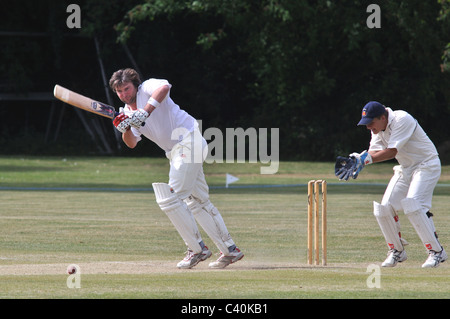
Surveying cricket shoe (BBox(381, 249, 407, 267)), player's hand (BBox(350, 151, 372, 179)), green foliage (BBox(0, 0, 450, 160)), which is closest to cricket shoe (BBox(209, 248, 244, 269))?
player's hand (BBox(350, 151, 372, 179))

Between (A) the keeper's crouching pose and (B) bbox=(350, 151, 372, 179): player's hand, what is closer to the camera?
(A) the keeper's crouching pose

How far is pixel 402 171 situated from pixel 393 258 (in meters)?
0.76

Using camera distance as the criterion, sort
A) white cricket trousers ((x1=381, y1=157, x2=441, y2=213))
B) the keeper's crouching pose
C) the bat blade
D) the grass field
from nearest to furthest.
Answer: the grass field, the keeper's crouching pose, the bat blade, white cricket trousers ((x1=381, y1=157, x2=441, y2=213))

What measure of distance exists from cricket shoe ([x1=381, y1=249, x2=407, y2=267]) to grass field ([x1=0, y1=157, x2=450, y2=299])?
69 mm

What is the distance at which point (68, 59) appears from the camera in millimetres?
33219

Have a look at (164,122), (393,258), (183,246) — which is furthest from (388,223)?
(183,246)

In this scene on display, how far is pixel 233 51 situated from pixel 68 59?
6.12 m

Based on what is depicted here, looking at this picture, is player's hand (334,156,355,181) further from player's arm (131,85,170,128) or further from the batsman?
player's arm (131,85,170,128)

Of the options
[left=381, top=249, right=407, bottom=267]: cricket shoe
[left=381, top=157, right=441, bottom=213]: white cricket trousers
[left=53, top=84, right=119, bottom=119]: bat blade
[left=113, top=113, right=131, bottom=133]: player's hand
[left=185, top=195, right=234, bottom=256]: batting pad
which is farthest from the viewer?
[left=381, top=249, right=407, bottom=267]: cricket shoe

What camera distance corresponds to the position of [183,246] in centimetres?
977

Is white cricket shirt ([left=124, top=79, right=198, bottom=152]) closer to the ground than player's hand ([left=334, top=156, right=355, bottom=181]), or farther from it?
farther from it

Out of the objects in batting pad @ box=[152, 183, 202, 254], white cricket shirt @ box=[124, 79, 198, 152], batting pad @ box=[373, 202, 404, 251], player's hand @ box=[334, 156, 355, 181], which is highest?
white cricket shirt @ box=[124, 79, 198, 152]

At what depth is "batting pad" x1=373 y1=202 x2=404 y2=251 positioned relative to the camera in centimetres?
780

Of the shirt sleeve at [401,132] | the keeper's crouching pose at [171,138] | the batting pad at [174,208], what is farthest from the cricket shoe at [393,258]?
the batting pad at [174,208]
